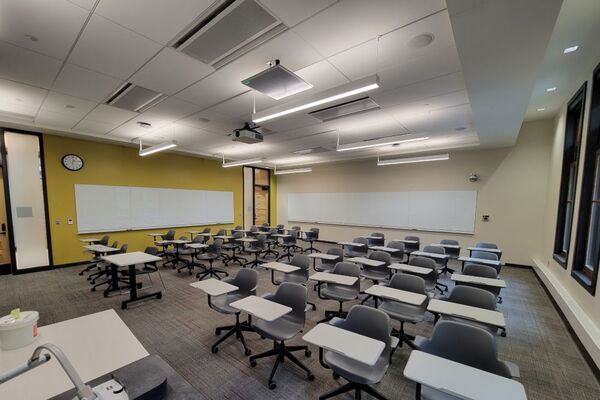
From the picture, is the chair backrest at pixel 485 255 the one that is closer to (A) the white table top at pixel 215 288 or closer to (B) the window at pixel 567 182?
(B) the window at pixel 567 182

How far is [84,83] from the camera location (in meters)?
3.30

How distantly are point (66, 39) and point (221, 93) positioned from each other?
161 centimetres

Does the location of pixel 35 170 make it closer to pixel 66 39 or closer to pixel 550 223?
pixel 66 39

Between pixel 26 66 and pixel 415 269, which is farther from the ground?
pixel 26 66

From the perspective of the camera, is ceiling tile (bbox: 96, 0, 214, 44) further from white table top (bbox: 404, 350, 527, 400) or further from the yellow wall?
the yellow wall

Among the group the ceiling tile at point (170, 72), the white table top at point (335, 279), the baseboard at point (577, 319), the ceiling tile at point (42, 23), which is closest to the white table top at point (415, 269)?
the white table top at point (335, 279)

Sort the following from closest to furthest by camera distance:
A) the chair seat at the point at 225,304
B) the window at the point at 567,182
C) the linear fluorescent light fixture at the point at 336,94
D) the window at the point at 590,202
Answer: the linear fluorescent light fixture at the point at 336,94 → the chair seat at the point at 225,304 → the window at the point at 590,202 → the window at the point at 567,182

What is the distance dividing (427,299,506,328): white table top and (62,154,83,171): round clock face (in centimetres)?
815

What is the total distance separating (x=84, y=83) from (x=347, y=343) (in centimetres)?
454

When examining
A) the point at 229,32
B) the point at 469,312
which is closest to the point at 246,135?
the point at 229,32

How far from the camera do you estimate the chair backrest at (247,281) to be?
3.24 m

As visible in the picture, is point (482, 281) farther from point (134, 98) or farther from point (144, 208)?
point (144, 208)

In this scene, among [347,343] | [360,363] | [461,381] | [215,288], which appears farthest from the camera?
[215,288]

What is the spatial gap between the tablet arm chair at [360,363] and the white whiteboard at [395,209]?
6400mm
